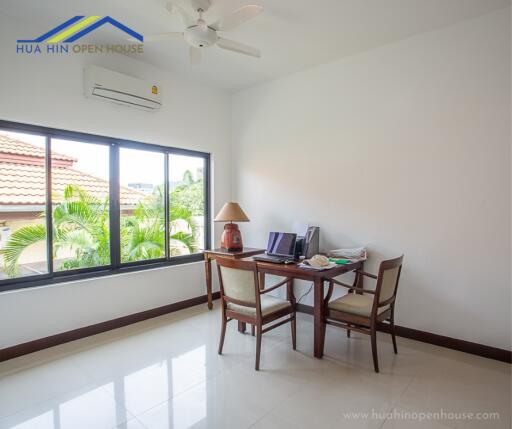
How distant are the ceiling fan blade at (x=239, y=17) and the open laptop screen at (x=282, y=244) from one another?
199cm

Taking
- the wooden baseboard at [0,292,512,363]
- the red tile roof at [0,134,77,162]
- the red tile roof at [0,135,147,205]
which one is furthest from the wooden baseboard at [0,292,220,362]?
the red tile roof at [0,134,77,162]

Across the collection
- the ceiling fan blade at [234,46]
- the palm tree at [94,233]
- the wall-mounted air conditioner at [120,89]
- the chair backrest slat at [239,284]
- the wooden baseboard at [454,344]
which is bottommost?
the wooden baseboard at [454,344]

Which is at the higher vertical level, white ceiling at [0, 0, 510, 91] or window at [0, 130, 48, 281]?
white ceiling at [0, 0, 510, 91]

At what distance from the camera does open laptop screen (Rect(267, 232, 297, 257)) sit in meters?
3.25

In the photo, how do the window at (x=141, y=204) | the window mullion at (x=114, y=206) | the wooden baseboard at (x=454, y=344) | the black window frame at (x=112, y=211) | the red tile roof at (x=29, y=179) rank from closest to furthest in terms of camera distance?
the wooden baseboard at (x=454, y=344) → the red tile roof at (x=29, y=179) → the black window frame at (x=112, y=211) → the window mullion at (x=114, y=206) → the window at (x=141, y=204)

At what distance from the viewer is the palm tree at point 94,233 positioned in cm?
286

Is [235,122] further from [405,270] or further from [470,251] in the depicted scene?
[470,251]

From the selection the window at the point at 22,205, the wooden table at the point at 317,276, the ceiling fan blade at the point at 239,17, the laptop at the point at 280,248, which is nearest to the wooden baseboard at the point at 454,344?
the wooden table at the point at 317,276

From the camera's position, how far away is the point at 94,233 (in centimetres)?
329

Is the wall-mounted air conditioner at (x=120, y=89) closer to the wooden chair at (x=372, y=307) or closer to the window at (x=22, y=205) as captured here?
the window at (x=22, y=205)

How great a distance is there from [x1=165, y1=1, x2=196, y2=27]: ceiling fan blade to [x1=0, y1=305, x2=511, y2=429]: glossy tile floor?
2.64 metres

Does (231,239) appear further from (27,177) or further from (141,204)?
(27,177)

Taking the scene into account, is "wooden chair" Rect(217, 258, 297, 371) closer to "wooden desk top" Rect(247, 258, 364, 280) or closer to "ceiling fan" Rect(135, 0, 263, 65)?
"wooden desk top" Rect(247, 258, 364, 280)

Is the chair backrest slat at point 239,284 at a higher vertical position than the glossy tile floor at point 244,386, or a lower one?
higher
